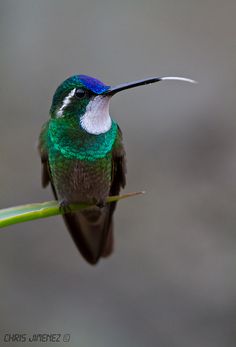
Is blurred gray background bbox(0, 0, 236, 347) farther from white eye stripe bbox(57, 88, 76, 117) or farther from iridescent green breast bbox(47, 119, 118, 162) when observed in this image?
white eye stripe bbox(57, 88, 76, 117)

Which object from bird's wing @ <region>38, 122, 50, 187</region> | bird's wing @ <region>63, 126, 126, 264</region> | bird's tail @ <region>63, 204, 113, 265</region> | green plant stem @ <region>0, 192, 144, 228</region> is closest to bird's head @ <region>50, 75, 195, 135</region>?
bird's wing @ <region>38, 122, 50, 187</region>

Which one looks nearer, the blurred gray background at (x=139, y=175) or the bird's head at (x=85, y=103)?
the bird's head at (x=85, y=103)

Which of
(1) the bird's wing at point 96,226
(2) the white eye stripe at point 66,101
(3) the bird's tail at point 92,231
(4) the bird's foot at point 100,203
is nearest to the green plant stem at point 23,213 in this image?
(2) the white eye stripe at point 66,101

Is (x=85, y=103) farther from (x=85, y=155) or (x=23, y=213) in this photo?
(x=23, y=213)

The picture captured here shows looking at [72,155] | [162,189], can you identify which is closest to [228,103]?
[162,189]

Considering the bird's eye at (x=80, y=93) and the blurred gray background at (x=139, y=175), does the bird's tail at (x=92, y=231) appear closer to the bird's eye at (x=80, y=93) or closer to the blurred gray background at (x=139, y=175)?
the bird's eye at (x=80, y=93)

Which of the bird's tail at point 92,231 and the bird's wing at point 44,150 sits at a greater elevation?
the bird's wing at point 44,150

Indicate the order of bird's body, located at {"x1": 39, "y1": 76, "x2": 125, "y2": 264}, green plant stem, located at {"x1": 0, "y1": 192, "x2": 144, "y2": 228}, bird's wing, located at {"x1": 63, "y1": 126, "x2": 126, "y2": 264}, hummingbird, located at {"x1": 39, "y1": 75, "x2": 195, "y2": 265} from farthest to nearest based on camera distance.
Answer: bird's wing, located at {"x1": 63, "y1": 126, "x2": 126, "y2": 264} < bird's body, located at {"x1": 39, "y1": 76, "x2": 125, "y2": 264} < hummingbird, located at {"x1": 39, "y1": 75, "x2": 195, "y2": 265} < green plant stem, located at {"x1": 0, "y1": 192, "x2": 144, "y2": 228}

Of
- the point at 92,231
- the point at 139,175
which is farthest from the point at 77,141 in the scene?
the point at 139,175
